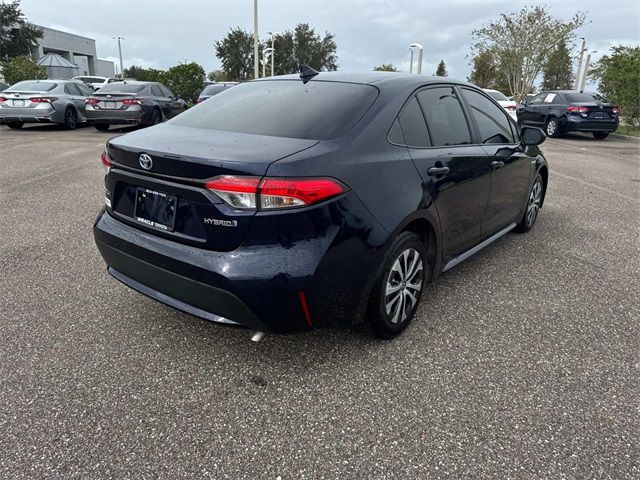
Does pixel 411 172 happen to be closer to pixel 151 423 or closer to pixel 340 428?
pixel 340 428

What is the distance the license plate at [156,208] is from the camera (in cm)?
244

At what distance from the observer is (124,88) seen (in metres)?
13.5

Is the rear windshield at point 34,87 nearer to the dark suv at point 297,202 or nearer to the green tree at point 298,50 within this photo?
the dark suv at point 297,202

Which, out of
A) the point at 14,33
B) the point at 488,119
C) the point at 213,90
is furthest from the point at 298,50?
the point at 488,119

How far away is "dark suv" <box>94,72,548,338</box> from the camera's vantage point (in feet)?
7.35

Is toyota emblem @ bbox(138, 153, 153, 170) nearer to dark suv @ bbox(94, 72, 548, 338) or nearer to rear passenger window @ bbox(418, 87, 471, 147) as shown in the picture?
dark suv @ bbox(94, 72, 548, 338)

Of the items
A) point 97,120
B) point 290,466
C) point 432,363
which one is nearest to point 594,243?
point 432,363

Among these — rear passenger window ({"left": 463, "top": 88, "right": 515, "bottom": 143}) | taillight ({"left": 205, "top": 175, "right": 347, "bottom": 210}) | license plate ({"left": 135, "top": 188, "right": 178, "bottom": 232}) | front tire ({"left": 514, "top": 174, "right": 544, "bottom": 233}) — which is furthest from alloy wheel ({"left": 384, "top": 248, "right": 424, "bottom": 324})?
front tire ({"left": 514, "top": 174, "right": 544, "bottom": 233})

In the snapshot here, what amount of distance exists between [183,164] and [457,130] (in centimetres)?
197

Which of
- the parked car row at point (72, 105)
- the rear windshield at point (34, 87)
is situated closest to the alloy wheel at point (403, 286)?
the parked car row at point (72, 105)

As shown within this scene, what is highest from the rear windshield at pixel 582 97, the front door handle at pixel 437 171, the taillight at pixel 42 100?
the rear windshield at pixel 582 97

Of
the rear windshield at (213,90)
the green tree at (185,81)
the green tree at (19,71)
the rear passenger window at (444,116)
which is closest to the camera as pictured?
the rear passenger window at (444,116)

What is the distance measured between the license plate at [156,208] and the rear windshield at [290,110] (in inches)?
22.5

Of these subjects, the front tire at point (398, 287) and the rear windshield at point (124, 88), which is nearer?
the front tire at point (398, 287)
